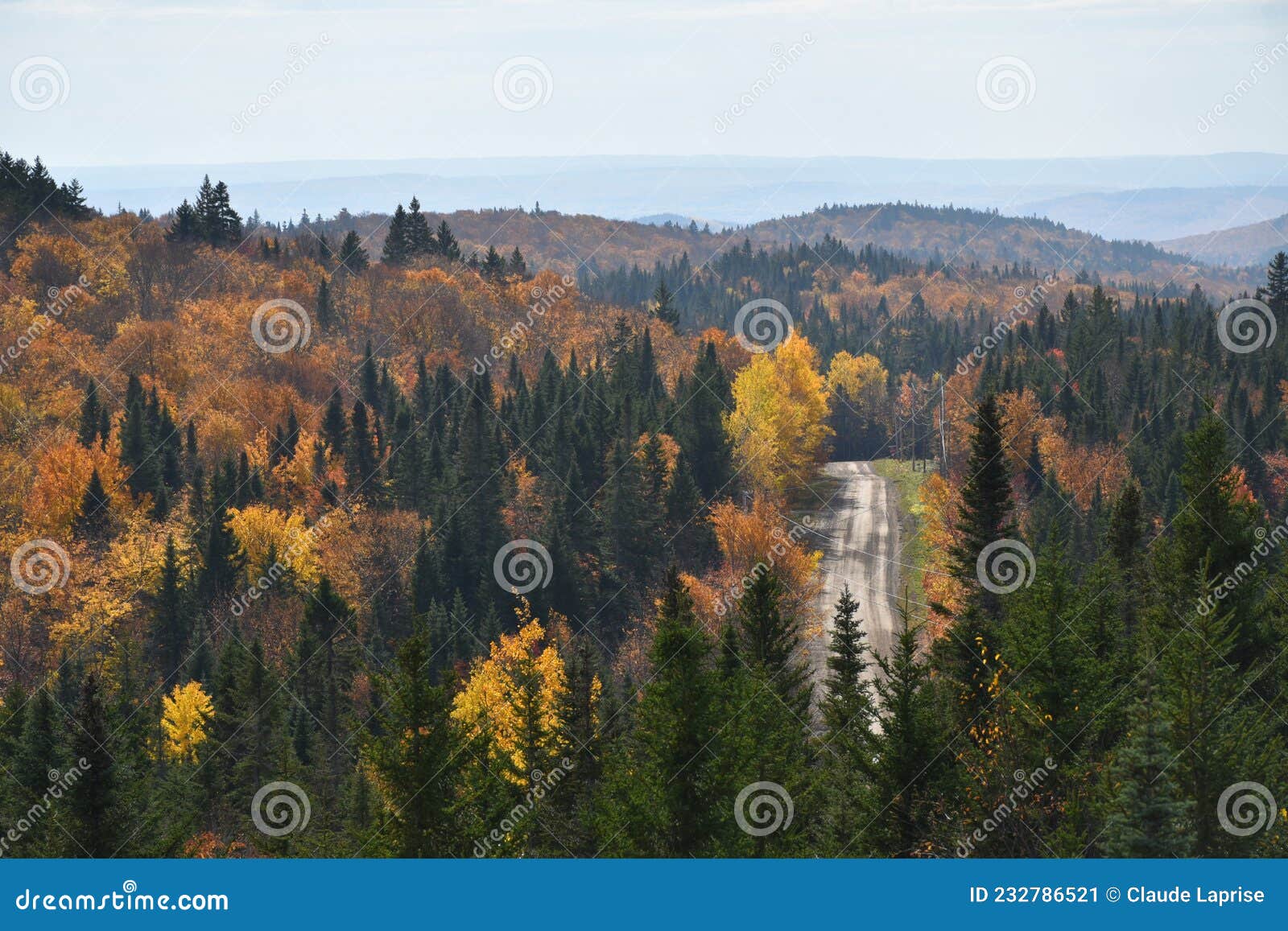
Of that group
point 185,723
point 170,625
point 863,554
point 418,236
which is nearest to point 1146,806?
point 185,723

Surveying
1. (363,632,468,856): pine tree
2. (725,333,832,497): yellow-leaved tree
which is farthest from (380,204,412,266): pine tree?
(363,632,468,856): pine tree

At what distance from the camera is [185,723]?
6600 cm

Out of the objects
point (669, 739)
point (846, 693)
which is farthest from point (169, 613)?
point (669, 739)

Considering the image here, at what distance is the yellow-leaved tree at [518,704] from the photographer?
37.0 m

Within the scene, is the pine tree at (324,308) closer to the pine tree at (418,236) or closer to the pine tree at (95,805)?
the pine tree at (418,236)

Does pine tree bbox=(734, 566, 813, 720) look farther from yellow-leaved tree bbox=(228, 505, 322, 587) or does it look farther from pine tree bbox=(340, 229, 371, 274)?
pine tree bbox=(340, 229, 371, 274)

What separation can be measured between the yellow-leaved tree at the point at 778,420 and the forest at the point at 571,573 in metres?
0.54

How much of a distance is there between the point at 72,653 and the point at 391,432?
33.0 meters

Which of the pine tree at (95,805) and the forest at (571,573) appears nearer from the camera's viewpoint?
the forest at (571,573)

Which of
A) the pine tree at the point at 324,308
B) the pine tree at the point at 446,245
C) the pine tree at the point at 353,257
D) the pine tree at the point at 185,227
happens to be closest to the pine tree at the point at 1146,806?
the pine tree at the point at 324,308

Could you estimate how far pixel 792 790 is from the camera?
3000 cm

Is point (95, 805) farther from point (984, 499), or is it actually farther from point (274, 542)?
point (274, 542)

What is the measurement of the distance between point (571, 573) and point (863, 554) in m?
28.6

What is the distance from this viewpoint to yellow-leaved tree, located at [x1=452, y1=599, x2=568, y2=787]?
121 ft
